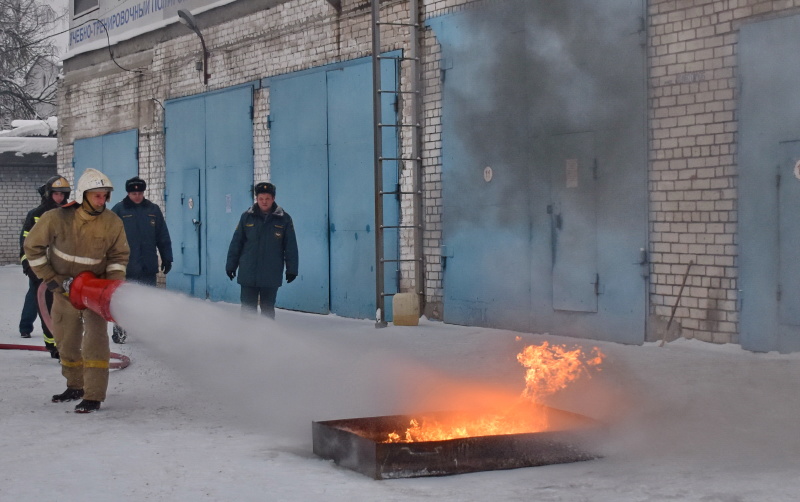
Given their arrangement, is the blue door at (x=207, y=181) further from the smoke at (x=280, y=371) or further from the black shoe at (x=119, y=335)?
the smoke at (x=280, y=371)

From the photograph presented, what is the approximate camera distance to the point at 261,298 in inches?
393

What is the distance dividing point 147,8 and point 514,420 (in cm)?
1440

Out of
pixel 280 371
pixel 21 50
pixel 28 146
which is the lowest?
pixel 280 371

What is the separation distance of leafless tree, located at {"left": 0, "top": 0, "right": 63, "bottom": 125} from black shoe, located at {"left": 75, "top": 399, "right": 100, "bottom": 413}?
94.4 feet

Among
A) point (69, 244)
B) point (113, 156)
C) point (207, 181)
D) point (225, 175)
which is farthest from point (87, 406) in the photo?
point (113, 156)

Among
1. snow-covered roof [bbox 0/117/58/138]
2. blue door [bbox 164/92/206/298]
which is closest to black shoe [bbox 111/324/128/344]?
blue door [bbox 164/92/206/298]

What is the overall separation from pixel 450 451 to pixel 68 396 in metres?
3.60

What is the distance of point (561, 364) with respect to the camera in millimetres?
8484

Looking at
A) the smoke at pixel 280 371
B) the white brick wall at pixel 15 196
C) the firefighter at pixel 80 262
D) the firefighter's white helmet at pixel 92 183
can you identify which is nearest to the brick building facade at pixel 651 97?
the smoke at pixel 280 371

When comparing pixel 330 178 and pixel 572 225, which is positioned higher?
pixel 330 178

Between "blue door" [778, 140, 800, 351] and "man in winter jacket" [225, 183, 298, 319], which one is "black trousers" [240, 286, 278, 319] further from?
"blue door" [778, 140, 800, 351]

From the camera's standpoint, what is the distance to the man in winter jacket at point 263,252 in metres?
9.77

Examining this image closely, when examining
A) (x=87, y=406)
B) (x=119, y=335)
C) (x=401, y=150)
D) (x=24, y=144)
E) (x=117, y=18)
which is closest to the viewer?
(x=87, y=406)

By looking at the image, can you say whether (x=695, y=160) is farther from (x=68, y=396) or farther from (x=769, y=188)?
(x=68, y=396)
